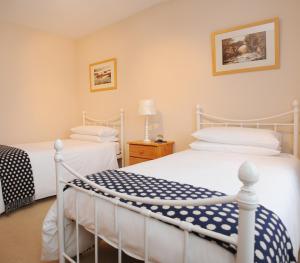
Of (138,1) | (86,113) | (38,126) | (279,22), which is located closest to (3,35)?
(38,126)

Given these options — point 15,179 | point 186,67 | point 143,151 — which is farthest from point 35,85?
point 186,67

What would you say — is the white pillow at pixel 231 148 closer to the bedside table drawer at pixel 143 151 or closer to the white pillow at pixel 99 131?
the bedside table drawer at pixel 143 151

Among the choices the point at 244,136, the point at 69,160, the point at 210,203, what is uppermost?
the point at 244,136

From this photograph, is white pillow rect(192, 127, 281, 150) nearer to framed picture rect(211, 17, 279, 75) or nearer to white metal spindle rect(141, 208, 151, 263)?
framed picture rect(211, 17, 279, 75)

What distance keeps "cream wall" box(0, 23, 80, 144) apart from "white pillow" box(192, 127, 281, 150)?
109 inches

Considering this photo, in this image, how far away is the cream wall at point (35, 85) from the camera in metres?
3.48

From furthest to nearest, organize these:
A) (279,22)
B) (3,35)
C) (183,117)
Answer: (3,35) < (183,117) < (279,22)

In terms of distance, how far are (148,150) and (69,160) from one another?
0.99m

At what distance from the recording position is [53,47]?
3.99m

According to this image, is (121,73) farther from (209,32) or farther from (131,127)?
(209,32)

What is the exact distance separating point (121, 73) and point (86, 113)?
3.69 feet

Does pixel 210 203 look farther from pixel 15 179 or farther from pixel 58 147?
pixel 15 179

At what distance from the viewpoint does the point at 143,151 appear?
2857 mm

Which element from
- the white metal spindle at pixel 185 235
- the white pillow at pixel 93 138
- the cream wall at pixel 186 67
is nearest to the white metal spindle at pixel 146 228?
the white metal spindle at pixel 185 235
